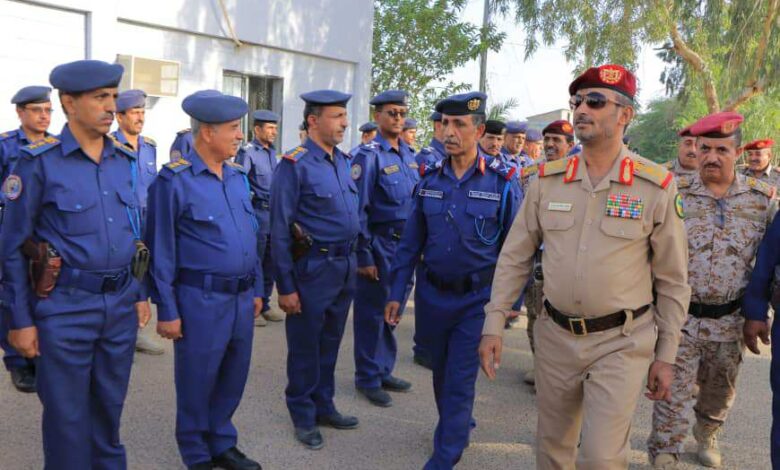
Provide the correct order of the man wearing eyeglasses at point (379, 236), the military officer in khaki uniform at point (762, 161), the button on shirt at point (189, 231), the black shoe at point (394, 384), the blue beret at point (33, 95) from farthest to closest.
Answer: the military officer in khaki uniform at point (762, 161) → the blue beret at point (33, 95) → the black shoe at point (394, 384) → the man wearing eyeglasses at point (379, 236) → the button on shirt at point (189, 231)

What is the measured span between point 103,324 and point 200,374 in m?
0.68

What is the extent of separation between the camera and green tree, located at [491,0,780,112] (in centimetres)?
1568

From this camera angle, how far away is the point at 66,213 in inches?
131

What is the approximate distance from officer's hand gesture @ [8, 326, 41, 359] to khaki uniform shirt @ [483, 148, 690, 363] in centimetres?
232

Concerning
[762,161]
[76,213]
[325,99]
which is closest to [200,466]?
[76,213]

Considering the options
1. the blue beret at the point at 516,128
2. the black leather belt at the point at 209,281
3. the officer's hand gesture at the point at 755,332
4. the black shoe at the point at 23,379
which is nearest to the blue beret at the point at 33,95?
the black shoe at the point at 23,379

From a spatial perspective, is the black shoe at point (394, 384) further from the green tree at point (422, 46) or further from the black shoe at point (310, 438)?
the green tree at point (422, 46)

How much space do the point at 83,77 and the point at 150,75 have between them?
647cm

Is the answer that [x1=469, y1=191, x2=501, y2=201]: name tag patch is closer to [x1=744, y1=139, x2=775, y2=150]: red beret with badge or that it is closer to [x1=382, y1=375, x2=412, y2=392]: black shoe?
[x1=382, y1=375, x2=412, y2=392]: black shoe

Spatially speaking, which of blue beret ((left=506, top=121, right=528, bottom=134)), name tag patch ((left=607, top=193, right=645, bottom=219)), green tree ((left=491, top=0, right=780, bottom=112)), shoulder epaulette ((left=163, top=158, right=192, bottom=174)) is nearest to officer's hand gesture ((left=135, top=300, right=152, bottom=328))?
shoulder epaulette ((left=163, top=158, right=192, bottom=174))

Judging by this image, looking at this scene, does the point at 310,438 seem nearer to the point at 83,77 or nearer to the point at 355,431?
the point at 355,431

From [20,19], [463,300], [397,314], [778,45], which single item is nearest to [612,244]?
[463,300]

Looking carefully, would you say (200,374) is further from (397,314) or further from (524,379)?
(524,379)

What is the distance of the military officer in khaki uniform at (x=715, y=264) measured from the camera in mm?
4273
